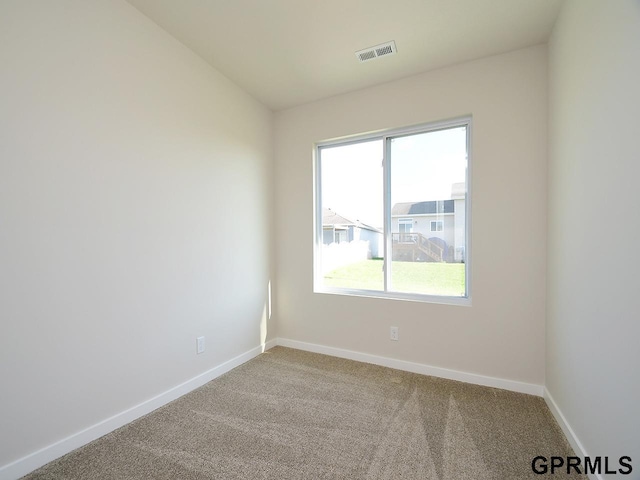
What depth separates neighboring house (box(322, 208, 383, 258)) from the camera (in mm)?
2938

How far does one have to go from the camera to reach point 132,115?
1.90 m

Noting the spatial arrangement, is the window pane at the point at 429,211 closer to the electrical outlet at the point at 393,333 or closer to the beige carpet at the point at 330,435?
the electrical outlet at the point at 393,333

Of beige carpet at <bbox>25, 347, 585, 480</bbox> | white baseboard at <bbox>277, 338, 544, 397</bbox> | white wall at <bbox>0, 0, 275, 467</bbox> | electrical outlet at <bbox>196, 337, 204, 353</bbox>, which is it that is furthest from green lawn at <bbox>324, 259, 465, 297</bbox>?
electrical outlet at <bbox>196, 337, 204, 353</bbox>

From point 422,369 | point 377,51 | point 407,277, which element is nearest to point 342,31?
point 377,51

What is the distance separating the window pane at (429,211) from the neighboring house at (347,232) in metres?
0.18

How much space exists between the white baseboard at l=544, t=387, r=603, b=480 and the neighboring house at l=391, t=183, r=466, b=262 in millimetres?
1156

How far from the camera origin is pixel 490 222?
2318 mm

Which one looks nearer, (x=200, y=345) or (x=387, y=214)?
(x=200, y=345)

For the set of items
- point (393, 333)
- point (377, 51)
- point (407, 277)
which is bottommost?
point (393, 333)

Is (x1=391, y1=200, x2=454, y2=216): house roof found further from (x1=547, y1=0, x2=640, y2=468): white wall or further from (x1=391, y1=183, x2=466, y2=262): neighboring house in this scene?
(x1=547, y1=0, x2=640, y2=468): white wall

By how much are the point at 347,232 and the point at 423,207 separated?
2.79 feet

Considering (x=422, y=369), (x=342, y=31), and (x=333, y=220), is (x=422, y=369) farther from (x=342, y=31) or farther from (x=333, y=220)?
(x=342, y=31)

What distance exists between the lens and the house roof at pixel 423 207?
2.58m

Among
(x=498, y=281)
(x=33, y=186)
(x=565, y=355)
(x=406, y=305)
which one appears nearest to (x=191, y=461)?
(x=33, y=186)
